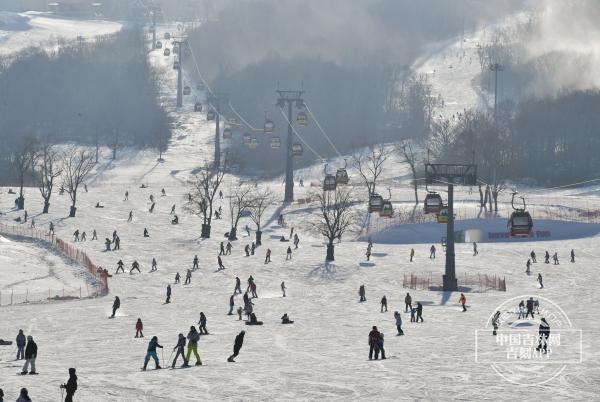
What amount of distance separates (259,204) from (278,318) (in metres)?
39.6

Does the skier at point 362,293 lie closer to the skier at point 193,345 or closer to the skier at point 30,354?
the skier at point 193,345

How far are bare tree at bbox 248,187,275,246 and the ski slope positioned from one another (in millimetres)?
1055

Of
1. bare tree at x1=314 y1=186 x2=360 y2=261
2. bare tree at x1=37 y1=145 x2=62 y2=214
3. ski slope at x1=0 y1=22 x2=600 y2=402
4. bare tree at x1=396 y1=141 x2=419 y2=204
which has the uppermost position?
bare tree at x1=396 y1=141 x2=419 y2=204

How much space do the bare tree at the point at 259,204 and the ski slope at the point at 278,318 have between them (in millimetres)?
1055

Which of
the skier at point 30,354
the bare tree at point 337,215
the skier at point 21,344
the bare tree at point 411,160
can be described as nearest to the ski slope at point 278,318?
the skier at point 21,344

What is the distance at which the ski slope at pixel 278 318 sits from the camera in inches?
1246

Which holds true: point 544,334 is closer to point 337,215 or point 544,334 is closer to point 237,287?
point 237,287

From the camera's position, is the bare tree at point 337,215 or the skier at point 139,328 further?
the bare tree at point 337,215

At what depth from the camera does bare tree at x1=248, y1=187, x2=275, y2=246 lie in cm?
8385

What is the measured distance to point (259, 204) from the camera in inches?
3435

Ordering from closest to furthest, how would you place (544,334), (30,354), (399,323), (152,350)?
(30,354)
(152,350)
(544,334)
(399,323)

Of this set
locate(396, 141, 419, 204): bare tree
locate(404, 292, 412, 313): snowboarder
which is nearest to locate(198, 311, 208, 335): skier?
locate(404, 292, 412, 313): snowboarder

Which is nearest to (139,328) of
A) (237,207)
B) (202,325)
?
(202,325)

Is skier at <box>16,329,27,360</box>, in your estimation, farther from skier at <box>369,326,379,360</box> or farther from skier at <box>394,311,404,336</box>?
skier at <box>394,311,404,336</box>
